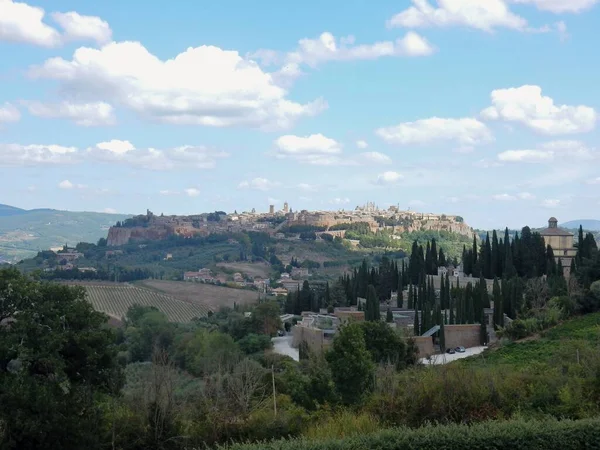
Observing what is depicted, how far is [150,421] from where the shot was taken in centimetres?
1252

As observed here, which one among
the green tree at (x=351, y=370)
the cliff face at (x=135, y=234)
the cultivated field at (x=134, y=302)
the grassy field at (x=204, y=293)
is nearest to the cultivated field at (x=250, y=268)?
the grassy field at (x=204, y=293)

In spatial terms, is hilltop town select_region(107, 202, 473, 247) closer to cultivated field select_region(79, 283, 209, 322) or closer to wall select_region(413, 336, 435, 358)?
cultivated field select_region(79, 283, 209, 322)

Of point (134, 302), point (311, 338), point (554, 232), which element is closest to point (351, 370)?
point (311, 338)

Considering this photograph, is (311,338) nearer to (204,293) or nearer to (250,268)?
(204,293)

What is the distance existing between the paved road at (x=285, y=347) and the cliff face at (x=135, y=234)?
356ft

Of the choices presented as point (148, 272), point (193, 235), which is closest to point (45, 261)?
point (148, 272)

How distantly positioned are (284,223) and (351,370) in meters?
121

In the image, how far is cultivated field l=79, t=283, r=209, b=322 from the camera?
60.6 meters

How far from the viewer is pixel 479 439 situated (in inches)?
380

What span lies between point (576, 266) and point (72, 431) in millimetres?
28845

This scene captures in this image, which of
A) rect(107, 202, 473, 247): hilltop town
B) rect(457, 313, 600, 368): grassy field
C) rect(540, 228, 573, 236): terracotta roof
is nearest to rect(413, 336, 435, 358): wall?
rect(457, 313, 600, 368): grassy field

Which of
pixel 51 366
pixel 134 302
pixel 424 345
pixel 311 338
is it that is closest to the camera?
pixel 51 366

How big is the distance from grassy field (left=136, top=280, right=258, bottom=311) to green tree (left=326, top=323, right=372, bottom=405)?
45.6m

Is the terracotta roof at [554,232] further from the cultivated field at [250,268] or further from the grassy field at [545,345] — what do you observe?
the cultivated field at [250,268]
